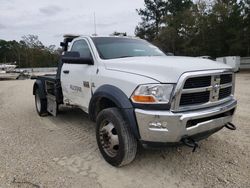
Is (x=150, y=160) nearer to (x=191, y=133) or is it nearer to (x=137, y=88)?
(x=191, y=133)

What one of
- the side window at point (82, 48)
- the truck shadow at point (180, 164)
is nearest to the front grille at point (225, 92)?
the truck shadow at point (180, 164)

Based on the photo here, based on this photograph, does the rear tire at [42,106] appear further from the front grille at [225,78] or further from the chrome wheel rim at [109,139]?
the front grille at [225,78]

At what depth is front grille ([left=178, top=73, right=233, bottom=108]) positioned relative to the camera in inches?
136

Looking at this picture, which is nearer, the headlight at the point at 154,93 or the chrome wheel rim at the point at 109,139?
the headlight at the point at 154,93

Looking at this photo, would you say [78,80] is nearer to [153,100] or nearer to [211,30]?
[153,100]

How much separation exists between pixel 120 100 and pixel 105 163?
3.51 ft

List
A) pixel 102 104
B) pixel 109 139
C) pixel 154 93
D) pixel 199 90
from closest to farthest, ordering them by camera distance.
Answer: pixel 154 93, pixel 199 90, pixel 109 139, pixel 102 104

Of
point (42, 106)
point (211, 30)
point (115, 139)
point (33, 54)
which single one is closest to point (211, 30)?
point (211, 30)

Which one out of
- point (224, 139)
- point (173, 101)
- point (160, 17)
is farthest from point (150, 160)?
point (160, 17)

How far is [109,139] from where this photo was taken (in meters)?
4.02

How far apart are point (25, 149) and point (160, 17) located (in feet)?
171

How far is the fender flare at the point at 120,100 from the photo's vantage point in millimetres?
3547

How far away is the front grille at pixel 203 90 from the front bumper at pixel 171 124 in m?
0.14

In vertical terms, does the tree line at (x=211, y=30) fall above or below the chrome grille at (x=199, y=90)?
above
